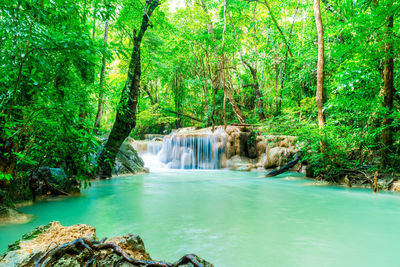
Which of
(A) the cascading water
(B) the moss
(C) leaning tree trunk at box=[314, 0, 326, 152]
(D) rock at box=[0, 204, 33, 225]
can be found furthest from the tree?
(A) the cascading water

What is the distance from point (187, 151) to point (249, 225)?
37.3ft

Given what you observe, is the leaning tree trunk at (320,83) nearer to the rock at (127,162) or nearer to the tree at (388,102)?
the tree at (388,102)

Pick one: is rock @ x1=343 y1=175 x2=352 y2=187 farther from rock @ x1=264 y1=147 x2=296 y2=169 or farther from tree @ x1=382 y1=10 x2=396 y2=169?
rock @ x1=264 y1=147 x2=296 y2=169

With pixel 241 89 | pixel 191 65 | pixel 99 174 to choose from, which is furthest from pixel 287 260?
pixel 191 65

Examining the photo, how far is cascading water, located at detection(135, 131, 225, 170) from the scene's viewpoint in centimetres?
1355

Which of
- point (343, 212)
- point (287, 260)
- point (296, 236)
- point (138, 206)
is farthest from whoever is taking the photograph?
point (138, 206)

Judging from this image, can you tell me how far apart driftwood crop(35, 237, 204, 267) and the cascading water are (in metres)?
12.2

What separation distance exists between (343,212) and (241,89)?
15.4 m

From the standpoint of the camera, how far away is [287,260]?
199 centimetres

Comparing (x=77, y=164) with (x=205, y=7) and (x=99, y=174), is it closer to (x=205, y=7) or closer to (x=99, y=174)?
(x=99, y=174)

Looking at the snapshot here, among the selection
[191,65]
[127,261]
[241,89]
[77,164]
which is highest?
[191,65]

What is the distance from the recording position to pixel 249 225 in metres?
3.02

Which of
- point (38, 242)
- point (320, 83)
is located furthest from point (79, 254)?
point (320, 83)

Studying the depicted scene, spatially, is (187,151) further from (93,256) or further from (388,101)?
(93,256)
